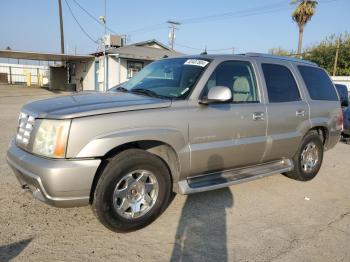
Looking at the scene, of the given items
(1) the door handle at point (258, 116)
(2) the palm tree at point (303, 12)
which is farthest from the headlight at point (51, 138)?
(2) the palm tree at point (303, 12)

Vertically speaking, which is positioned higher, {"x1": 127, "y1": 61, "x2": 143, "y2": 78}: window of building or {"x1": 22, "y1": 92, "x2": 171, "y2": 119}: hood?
{"x1": 127, "y1": 61, "x2": 143, "y2": 78}: window of building

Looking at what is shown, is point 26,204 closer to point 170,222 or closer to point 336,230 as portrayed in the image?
point 170,222

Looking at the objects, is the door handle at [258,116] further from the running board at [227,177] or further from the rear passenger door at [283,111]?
the running board at [227,177]

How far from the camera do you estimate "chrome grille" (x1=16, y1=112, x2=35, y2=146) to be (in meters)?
3.29

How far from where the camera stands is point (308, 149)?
5531mm

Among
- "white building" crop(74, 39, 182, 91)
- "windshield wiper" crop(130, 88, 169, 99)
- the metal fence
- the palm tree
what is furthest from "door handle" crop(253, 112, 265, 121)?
the metal fence

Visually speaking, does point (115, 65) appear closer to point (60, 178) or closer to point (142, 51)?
point (142, 51)

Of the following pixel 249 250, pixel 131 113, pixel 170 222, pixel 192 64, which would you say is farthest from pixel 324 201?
pixel 131 113

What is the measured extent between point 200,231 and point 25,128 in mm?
2150

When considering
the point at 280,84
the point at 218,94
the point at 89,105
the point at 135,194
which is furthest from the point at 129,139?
the point at 280,84

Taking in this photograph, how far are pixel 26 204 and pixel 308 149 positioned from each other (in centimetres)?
437

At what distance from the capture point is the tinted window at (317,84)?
544 centimetres

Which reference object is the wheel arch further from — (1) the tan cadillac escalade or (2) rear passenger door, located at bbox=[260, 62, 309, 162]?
(2) rear passenger door, located at bbox=[260, 62, 309, 162]

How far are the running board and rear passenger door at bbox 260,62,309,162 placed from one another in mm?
149
